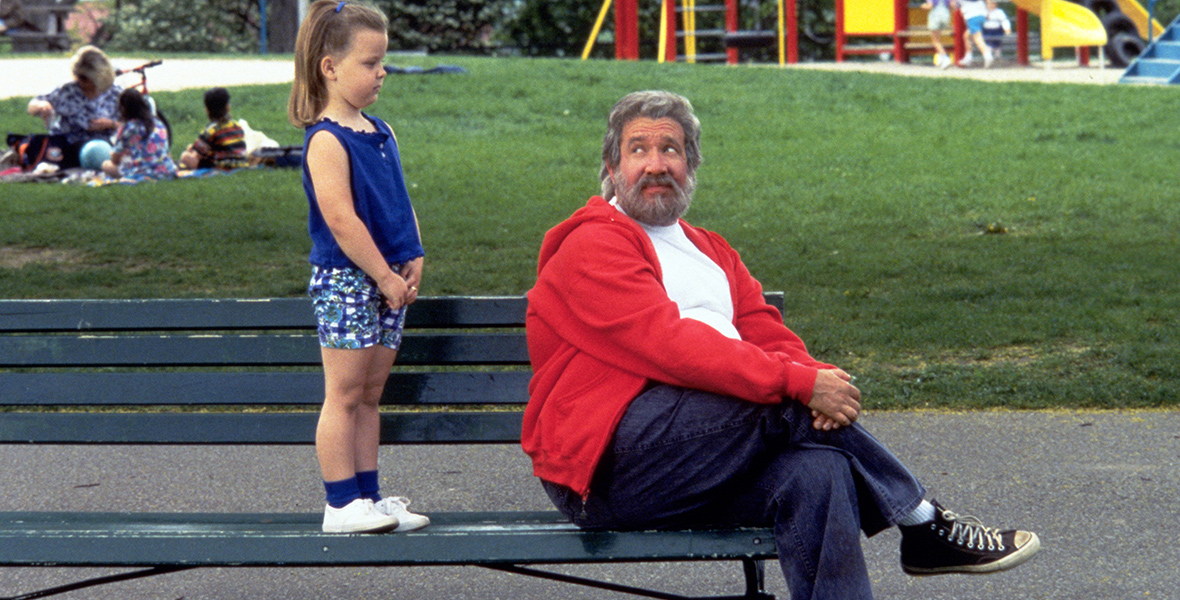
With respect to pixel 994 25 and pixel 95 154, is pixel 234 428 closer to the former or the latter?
pixel 95 154

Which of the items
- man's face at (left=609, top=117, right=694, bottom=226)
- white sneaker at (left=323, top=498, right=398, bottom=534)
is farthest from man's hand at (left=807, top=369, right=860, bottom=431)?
white sneaker at (left=323, top=498, right=398, bottom=534)

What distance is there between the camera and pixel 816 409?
2861mm

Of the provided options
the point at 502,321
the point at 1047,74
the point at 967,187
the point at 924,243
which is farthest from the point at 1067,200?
the point at 1047,74

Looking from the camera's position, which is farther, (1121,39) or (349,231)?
(1121,39)

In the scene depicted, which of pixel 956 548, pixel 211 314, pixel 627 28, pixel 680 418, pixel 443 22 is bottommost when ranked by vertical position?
pixel 956 548

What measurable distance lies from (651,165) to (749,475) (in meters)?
0.73

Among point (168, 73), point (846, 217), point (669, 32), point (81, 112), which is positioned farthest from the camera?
point (669, 32)

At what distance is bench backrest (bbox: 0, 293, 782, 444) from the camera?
3494 millimetres

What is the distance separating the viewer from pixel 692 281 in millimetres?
3193

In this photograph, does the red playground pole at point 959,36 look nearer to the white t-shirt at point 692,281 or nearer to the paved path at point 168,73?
the paved path at point 168,73

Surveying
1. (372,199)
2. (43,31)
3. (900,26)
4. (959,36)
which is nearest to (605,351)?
(372,199)

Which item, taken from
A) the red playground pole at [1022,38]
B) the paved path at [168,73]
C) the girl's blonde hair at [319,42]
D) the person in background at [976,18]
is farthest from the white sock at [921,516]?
the red playground pole at [1022,38]

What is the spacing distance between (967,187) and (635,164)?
25.2ft

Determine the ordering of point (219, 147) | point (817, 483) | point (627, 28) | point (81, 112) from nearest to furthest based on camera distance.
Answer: point (817, 483) → point (219, 147) → point (81, 112) → point (627, 28)
